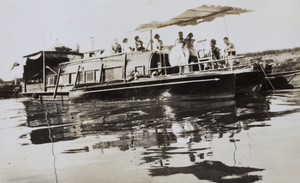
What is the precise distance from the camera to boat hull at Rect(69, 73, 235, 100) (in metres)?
8.01

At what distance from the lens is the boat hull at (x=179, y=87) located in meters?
8.01

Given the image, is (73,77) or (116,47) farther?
(73,77)

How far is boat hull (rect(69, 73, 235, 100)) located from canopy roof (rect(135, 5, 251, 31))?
2037 mm

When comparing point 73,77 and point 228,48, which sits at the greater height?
point 228,48

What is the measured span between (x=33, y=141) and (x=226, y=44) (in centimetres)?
803

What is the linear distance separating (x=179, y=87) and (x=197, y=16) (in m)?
2.55

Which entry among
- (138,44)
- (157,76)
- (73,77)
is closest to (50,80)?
(73,77)

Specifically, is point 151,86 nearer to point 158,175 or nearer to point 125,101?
point 125,101

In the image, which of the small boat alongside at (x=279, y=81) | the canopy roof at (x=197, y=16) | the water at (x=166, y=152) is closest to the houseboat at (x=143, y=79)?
the canopy roof at (x=197, y=16)

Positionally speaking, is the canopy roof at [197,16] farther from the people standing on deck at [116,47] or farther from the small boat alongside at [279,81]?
the small boat alongside at [279,81]

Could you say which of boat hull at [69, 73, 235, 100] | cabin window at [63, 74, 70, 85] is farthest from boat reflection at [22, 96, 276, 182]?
cabin window at [63, 74, 70, 85]

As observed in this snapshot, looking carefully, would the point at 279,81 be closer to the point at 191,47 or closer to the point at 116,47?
the point at 191,47

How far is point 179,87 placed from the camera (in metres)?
8.39

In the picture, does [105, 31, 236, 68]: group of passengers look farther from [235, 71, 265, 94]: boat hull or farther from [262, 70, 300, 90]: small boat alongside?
[262, 70, 300, 90]: small boat alongside
